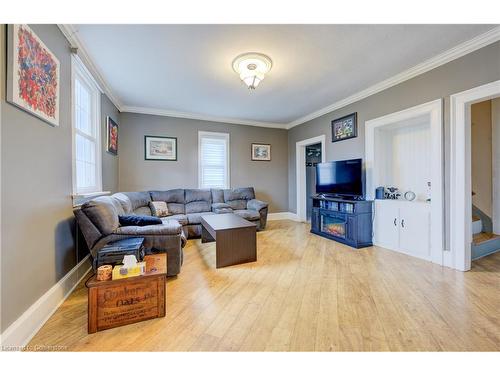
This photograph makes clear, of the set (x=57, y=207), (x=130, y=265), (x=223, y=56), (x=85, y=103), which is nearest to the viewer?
(x=130, y=265)

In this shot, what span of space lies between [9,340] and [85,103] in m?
2.71

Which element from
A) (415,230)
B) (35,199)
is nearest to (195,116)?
(35,199)

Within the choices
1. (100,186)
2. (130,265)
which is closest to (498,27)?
(130,265)

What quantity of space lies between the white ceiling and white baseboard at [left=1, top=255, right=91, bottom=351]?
2457 mm

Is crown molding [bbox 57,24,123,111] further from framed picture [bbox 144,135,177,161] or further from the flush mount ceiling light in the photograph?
the flush mount ceiling light

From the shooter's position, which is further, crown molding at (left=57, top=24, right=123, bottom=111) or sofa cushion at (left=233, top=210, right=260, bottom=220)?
sofa cushion at (left=233, top=210, right=260, bottom=220)

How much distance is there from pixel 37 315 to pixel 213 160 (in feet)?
13.4

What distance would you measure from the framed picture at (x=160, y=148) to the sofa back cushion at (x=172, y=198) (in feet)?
2.69

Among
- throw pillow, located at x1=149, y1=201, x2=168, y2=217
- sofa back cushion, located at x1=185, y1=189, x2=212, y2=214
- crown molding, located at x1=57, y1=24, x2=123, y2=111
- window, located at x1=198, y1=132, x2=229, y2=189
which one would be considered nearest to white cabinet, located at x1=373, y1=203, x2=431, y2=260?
sofa back cushion, located at x1=185, y1=189, x2=212, y2=214

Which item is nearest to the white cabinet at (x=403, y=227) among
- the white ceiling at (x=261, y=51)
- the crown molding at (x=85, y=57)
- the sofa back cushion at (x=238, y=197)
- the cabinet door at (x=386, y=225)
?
the cabinet door at (x=386, y=225)

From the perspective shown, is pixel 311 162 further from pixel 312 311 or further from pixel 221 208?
pixel 312 311

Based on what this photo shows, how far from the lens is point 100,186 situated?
10.7ft

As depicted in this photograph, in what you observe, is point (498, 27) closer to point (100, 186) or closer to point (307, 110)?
point (307, 110)

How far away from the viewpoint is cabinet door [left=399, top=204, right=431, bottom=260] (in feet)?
9.34
